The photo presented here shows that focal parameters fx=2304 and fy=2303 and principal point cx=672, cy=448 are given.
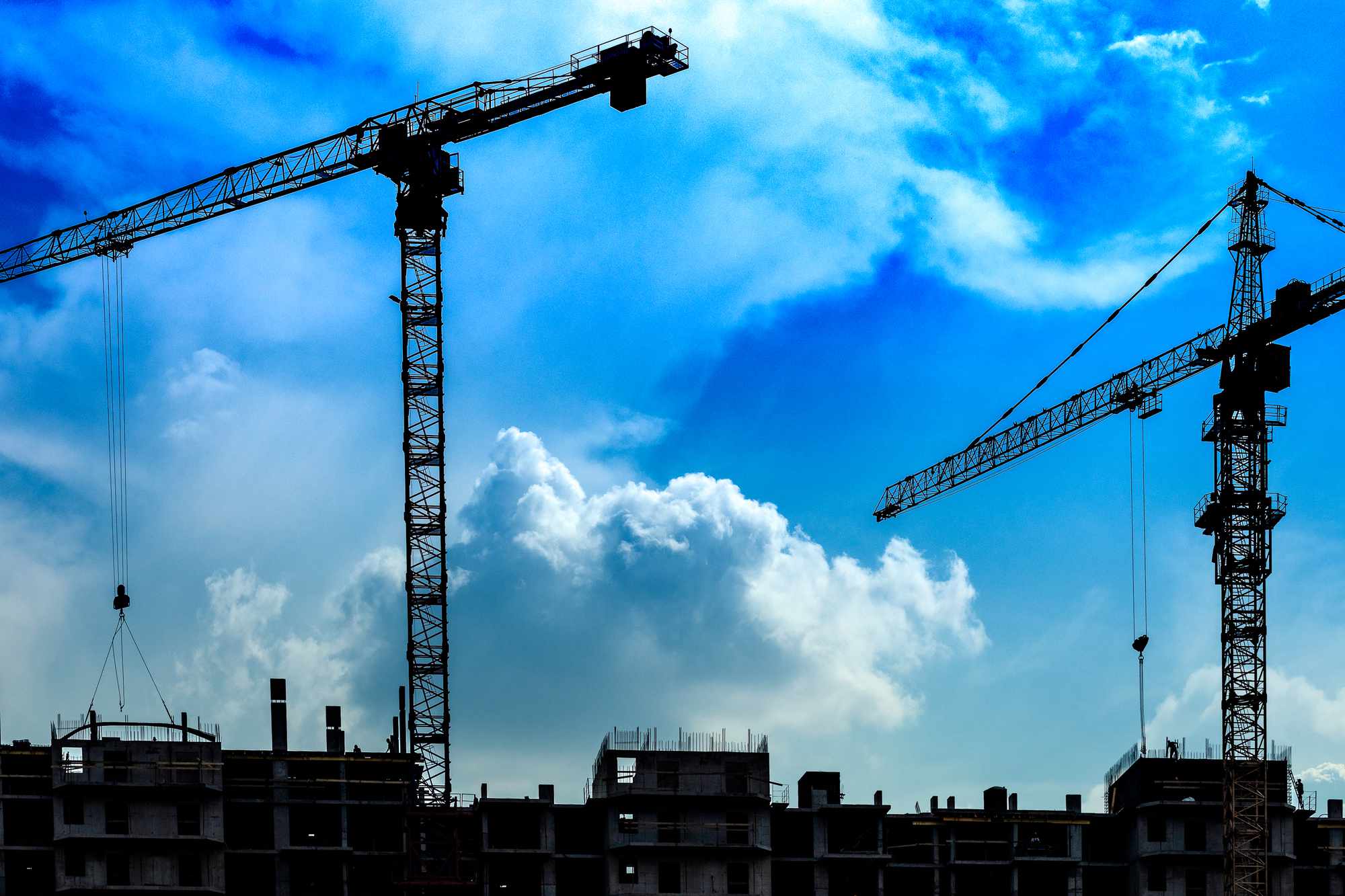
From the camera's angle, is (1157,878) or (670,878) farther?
(1157,878)

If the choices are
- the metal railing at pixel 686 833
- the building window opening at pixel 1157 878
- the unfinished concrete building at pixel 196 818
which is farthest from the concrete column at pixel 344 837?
the building window opening at pixel 1157 878

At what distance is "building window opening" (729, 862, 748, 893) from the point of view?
495 ft

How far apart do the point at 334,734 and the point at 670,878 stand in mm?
24787

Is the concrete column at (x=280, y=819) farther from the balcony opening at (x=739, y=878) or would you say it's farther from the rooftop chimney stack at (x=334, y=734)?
the balcony opening at (x=739, y=878)

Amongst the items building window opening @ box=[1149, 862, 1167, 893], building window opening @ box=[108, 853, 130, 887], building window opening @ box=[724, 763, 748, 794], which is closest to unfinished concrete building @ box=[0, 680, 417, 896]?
building window opening @ box=[108, 853, 130, 887]

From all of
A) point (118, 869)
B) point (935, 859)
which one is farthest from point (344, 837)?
point (935, 859)

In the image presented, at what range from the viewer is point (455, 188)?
6309 inches

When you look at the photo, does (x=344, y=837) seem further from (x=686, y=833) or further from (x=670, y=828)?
(x=686, y=833)

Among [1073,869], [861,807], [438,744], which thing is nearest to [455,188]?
[438,744]

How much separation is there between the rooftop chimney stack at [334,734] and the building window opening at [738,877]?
90.0ft

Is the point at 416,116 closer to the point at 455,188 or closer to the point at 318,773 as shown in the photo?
the point at 455,188

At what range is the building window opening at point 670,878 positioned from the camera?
150750 mm

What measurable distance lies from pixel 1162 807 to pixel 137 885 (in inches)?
2711

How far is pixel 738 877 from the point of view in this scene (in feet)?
496
